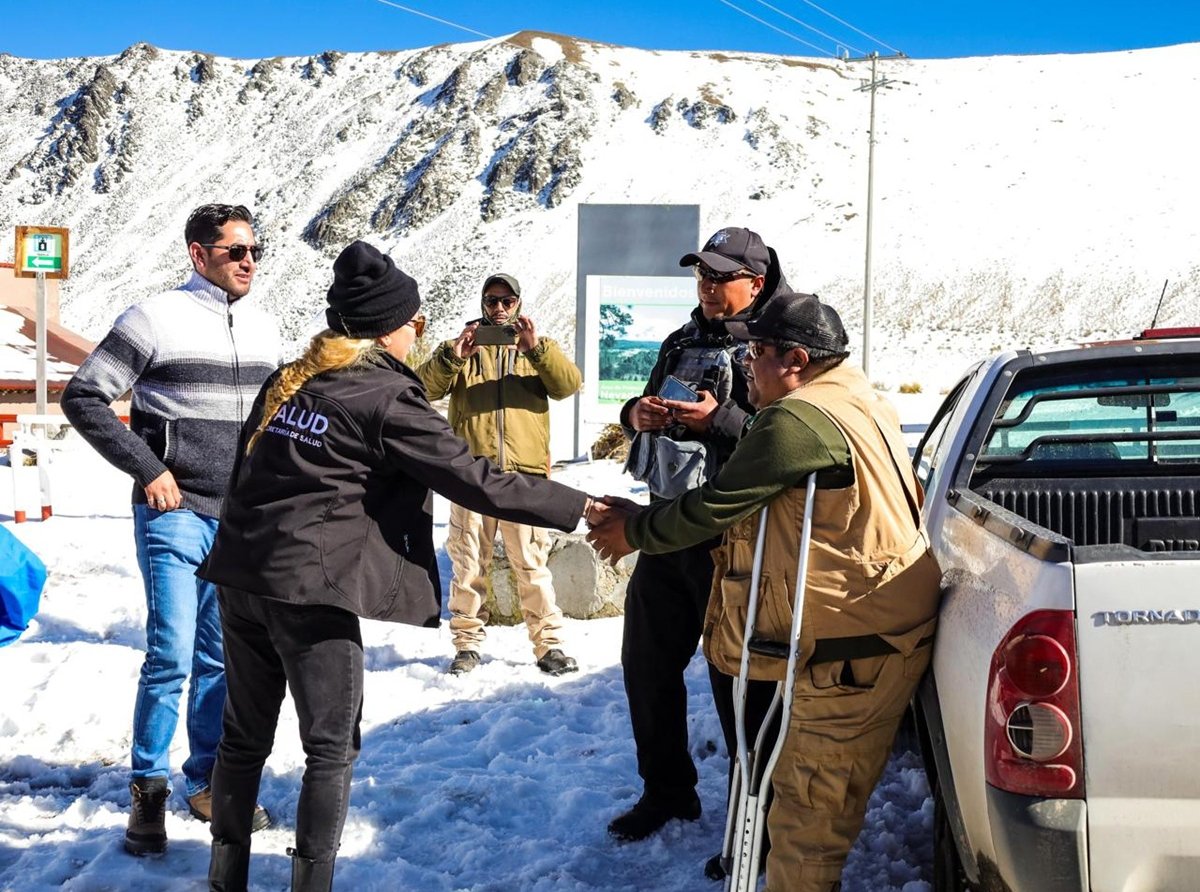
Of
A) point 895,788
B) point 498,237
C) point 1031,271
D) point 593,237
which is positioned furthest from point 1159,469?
point 498,237

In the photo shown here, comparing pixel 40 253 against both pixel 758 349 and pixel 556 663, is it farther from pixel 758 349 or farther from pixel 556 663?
pixel 758 349

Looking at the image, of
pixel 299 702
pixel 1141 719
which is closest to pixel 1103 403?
pixel 1141 719

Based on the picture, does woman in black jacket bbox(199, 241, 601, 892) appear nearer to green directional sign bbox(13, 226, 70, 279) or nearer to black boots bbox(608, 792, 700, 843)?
black boots bbox(608, 792, 700, 843)

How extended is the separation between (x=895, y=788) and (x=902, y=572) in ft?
6.13

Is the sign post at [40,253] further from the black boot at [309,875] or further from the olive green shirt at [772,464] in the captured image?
the olive green shirt at [772,464]

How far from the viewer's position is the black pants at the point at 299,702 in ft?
9.62

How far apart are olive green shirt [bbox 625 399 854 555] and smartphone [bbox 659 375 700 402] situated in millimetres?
773

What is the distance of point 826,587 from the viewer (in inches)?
106

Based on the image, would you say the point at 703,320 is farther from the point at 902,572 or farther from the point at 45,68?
the point at 45,68

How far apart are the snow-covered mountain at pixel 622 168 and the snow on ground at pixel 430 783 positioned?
1612 inches

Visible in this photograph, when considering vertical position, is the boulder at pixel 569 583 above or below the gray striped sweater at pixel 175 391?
below

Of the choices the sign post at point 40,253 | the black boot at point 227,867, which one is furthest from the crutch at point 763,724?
the sign post at point 40,253

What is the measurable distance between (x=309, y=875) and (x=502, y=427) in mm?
3255

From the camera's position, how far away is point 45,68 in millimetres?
99188
